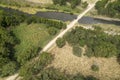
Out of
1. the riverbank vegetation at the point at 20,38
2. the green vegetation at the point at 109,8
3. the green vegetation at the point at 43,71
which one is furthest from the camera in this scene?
the green vegetation at the point at 109,8

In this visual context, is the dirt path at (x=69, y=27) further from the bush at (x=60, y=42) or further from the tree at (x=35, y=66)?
the tree at (x=35, y=66)

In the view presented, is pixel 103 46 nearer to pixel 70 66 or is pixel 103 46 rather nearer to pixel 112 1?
pixel 70 66

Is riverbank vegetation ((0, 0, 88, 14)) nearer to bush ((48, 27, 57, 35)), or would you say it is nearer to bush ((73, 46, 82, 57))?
bush ((48, 27, 57, 35))

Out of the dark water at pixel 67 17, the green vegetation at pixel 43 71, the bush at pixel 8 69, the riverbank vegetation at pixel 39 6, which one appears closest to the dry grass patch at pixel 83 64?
the green vegetation at pixel 43 71

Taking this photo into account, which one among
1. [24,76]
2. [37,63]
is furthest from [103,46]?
[24,76]

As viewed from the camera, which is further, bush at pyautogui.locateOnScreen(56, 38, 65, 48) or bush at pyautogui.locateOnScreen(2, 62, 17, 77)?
bush at pyautogui.locateOnScreen(56, 38, 65, 48)

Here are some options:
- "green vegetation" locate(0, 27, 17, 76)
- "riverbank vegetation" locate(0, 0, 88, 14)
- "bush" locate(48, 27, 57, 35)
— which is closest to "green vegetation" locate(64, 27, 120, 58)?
"bush" locate(48, 27, 57, 35)
